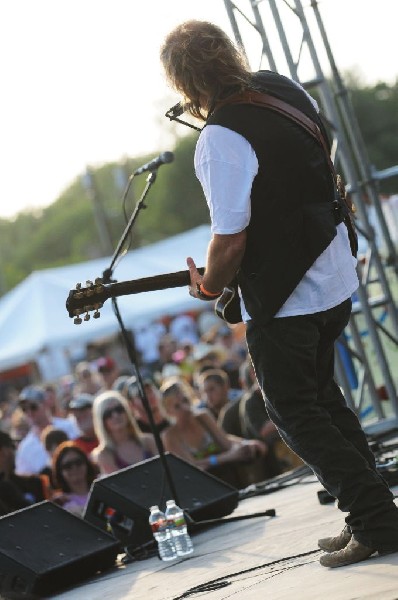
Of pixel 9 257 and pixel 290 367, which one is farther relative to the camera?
pixel 9 257

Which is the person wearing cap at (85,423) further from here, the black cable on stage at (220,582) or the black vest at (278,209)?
the black vest at (278,209)

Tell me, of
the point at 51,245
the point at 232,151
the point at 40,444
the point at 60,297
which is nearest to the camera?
the point at 232,151

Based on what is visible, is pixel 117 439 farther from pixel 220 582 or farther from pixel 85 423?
pixel 220 582

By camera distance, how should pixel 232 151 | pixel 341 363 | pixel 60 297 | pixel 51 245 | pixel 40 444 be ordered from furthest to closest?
1. pixel 51 245
2. pixel 60 297
3. pixel 40 444
4. pixel 341 363
5. pixel 232 151

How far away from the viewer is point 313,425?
406 cm

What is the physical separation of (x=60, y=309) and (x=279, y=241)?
15674 millimetres

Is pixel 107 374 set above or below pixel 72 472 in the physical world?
below

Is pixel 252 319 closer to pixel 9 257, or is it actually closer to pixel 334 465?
pixel 334 465

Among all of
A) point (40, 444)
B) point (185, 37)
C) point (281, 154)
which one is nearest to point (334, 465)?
point (281, 154)

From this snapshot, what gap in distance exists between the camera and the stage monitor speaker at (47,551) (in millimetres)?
5590

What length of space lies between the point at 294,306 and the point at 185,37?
3.21 feet

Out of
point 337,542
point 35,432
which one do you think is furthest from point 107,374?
point 337,542

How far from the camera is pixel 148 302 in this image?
20.7 m

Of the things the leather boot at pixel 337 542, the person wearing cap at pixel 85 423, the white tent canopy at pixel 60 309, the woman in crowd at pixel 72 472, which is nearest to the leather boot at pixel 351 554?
the leather boot at pixel 337 542
